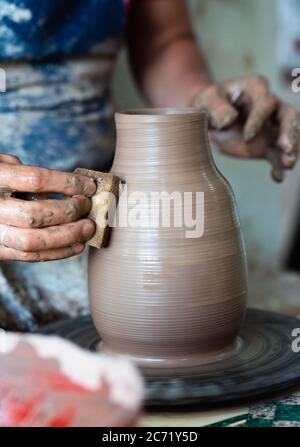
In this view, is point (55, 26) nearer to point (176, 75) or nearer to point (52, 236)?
point (176, 75)

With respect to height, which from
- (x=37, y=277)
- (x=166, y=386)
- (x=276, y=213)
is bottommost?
(x=276, y=213)

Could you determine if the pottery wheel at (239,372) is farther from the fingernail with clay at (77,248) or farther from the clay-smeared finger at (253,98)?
the clay-smeared finger at (253,98)

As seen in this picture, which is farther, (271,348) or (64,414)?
(271,348)

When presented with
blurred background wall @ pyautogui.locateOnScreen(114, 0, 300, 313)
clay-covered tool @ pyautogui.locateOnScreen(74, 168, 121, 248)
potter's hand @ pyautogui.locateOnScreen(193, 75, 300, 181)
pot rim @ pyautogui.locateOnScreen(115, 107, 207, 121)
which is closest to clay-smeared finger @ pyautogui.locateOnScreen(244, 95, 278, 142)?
potter's hand @ pyautogui.locateOnScreen(193, 75, 300, 181)

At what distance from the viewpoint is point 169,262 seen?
1101mm

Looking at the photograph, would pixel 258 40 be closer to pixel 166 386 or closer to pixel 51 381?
pixel 166 386

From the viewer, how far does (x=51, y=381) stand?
0.63 metres

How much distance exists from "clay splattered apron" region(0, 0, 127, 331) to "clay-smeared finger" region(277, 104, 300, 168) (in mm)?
409

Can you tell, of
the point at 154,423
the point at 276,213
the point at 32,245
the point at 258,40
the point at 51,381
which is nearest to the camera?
the point at 51,381

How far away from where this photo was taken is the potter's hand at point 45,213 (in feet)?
3.59

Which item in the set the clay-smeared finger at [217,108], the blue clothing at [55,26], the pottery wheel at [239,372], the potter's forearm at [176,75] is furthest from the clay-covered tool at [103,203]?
the potter's forearm at [176,75]

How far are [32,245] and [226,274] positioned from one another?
0.29 m

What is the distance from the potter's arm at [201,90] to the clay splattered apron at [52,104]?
0.25 metres

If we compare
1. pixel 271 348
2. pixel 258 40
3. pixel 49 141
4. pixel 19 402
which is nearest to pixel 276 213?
pixel 258 40
